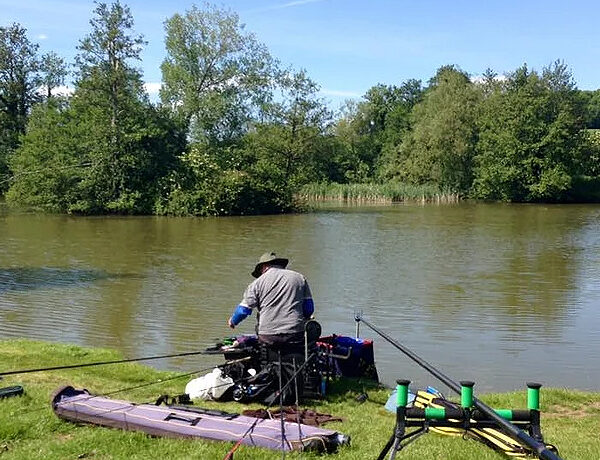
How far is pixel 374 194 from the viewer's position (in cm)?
4712

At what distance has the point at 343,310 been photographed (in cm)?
1234

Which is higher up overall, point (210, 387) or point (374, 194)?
point (374, 194)

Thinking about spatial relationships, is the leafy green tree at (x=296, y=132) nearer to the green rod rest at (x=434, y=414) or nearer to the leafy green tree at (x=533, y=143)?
the leafy green tree at (x=533, y=143)

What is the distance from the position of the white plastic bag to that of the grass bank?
40064 mm

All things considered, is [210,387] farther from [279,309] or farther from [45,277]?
[45,277]

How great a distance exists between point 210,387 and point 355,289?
27.6ft

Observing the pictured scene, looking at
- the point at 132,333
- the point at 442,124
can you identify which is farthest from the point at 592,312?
the point at 442,124

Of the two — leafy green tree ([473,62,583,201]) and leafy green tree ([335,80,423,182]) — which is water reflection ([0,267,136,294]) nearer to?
leafy green tree ([473,62,583,201])

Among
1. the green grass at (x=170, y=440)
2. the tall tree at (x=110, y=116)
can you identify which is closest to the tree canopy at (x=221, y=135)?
the tall tree at (x=110, y=116)

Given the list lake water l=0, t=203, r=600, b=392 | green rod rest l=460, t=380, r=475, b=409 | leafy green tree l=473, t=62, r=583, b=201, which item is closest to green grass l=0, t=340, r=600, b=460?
green rod rest l=460, t=380, r=475, b=409

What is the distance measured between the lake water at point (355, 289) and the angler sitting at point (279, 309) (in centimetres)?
212

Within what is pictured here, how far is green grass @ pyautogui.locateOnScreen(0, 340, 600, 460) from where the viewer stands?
15.1 ft

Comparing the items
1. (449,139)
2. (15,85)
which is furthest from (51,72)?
(449,139)

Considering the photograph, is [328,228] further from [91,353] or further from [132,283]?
[91,353]
